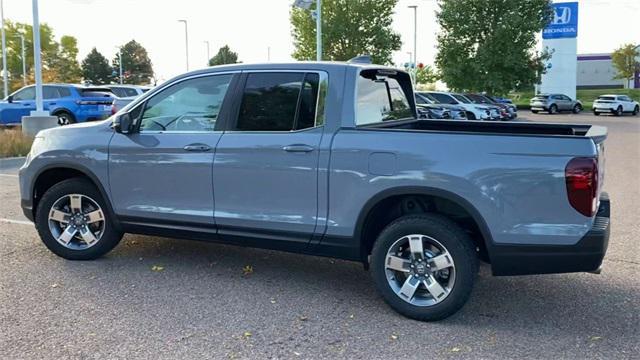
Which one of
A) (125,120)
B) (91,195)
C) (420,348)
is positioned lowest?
(420,348)

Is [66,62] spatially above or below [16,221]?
above

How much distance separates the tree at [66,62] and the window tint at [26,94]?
33761 mm

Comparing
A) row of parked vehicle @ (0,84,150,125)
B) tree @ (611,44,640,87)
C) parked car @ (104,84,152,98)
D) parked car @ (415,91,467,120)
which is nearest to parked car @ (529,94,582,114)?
parked car @ (415,91,467,120)

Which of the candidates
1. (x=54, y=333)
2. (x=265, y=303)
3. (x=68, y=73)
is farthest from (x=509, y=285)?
(x=68, y=73)

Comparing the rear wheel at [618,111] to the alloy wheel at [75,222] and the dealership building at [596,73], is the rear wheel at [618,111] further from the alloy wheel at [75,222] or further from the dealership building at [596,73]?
the dealership building at [596,73]

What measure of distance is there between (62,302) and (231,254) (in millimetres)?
1771

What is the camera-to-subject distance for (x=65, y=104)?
18.9 m

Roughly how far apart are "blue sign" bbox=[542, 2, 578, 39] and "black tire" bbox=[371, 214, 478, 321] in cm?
5403

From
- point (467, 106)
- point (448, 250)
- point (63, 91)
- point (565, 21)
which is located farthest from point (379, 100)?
point (565, 21)

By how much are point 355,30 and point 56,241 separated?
34.9 m

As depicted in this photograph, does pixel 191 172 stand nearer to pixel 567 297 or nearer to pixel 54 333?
pixel 54 333

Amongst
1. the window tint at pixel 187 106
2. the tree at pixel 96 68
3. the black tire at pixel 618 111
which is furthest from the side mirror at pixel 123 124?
the tree at pixel 96 68

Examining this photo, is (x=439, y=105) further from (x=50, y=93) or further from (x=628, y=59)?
(x=628, y=59)

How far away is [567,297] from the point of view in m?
4.84
